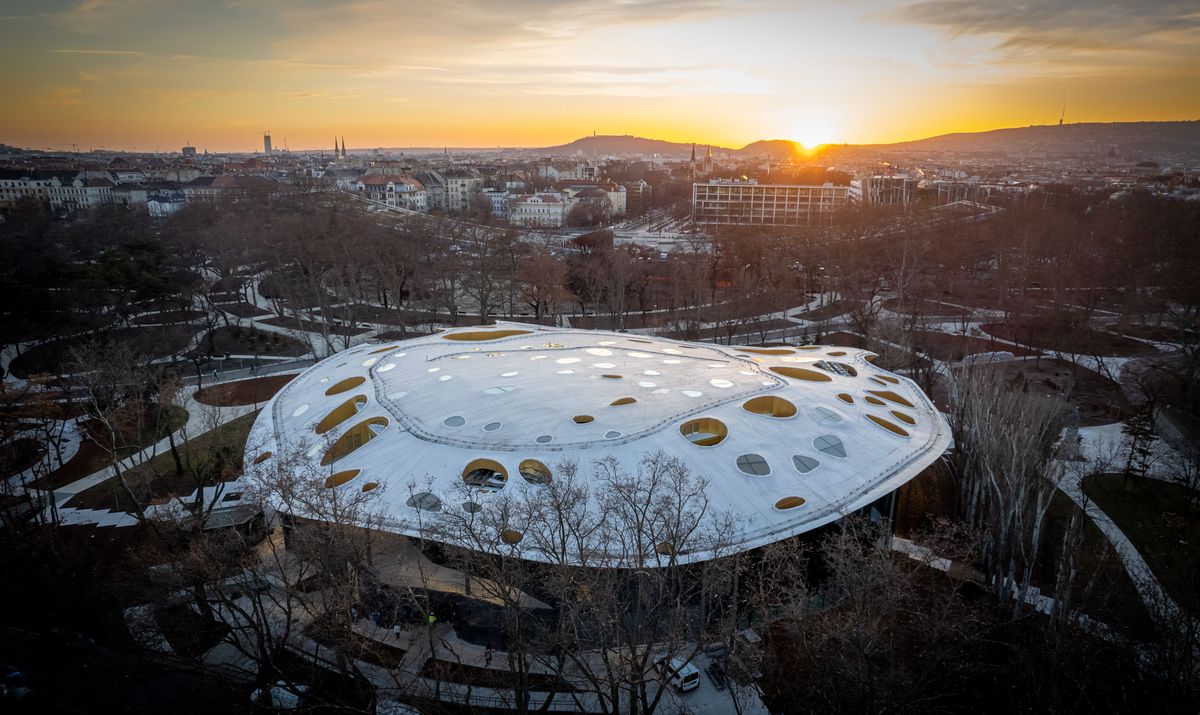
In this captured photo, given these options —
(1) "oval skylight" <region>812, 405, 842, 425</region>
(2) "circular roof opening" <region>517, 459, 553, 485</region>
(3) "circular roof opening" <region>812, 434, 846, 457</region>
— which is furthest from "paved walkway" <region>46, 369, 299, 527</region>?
(1) "oval skylight" <region>812, 405, 842, 425</region>

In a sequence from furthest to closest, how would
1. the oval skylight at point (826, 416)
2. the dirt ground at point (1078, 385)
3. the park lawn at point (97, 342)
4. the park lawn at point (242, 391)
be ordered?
1. the park lawn at point (97, 342)
2. the park lawn at point (242, 391)
3. the dirt ground at point (1078, 385)
4. the oval skylight at point (826, 416)

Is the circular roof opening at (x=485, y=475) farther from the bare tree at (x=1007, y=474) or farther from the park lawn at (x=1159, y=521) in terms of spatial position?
the park lawn at (x=1159, y=521)

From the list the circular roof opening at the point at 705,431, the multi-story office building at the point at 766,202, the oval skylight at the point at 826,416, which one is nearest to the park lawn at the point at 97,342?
the circular roof opening at the point at 705,431

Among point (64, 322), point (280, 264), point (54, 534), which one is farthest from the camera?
point (280, 264)

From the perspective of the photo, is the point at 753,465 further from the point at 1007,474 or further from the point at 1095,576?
the point at 1095,576

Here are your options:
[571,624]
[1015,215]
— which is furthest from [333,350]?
[1015,215]

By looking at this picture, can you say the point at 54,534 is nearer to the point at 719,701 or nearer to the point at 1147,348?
the point at 719,701

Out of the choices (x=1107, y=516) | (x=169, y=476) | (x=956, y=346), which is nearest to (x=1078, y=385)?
(x=956, y=346)
